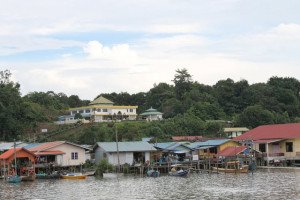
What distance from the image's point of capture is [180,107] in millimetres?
100000

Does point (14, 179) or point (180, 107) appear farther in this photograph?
point (180, 107)

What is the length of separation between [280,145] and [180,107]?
131 ft

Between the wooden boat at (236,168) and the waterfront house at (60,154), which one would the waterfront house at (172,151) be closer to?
the wooden boat at (236,168)

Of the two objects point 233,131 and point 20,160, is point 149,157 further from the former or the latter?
point 233,131

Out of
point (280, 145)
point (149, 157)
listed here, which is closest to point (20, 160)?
point (149, 157)

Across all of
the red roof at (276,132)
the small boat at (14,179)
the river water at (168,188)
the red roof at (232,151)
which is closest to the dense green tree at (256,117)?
the red roof at (276,132)

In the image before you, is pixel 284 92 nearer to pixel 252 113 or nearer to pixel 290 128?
pixel 252 113

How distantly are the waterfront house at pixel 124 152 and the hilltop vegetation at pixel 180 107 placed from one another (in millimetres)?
11651

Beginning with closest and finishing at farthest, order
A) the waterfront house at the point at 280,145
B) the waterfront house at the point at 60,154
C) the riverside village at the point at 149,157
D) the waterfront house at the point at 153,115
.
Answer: the riverside village at the point at 149,157 < the waterfront house at the point at 60,154 < the waterfront house at the point at 280,145 < the waterfront house at the point at 153,115

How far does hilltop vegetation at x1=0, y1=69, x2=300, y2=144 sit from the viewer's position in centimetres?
7925

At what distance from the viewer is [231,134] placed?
87.8 meters

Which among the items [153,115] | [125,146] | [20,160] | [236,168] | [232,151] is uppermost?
[153,115]

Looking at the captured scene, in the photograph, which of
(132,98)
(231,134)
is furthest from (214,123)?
(132,98)

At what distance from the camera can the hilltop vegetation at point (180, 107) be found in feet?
260
